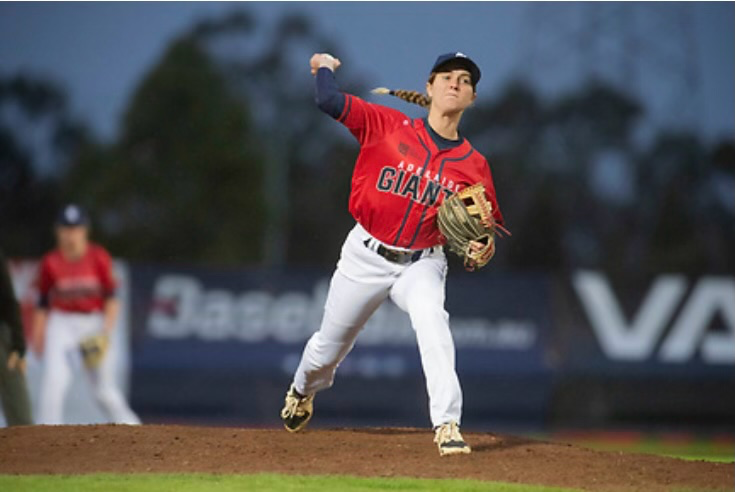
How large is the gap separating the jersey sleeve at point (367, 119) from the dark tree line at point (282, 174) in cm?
726

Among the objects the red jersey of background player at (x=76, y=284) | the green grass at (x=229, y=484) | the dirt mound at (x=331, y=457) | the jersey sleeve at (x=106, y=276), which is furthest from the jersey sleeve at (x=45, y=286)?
the green grass at (x=229, y=484)

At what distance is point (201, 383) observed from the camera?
11047 millimetres

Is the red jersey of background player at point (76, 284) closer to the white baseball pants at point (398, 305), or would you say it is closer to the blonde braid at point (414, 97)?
the white baseball pants at point (398, 305)

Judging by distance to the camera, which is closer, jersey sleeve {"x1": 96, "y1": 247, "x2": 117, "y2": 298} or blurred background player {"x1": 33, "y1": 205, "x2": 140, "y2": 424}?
blurred background player {"x1": 33, "y1": 205, "x2": 140, "y2": 424}

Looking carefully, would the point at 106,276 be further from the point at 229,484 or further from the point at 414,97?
the point at 229,484

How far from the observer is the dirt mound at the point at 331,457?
5.45 m

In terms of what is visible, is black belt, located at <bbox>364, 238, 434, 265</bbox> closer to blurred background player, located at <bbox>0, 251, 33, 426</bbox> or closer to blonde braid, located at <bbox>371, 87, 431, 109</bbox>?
→ blonde braid, located at <bbox>371, 87, 431, 109</bbox>

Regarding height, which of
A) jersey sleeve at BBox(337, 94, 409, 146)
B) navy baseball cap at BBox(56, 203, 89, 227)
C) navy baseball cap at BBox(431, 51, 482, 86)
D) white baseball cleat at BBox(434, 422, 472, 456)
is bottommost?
white baseball cleat at BBox(434, 422, 472, 456)

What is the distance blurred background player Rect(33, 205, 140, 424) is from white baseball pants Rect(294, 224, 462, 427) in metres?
4.29

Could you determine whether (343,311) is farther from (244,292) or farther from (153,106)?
(153,106)

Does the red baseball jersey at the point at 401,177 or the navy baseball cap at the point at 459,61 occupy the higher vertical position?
the navy baseball cap at the point at 459,61

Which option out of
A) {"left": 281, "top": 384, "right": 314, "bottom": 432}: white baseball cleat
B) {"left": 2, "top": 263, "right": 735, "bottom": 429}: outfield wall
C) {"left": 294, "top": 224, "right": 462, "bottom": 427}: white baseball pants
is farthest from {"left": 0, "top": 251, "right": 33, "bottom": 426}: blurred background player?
{"left": 294, "top": 224, "right": 462, "bottom": 427}: white baseball pants

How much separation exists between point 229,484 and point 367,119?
1828 millimetres

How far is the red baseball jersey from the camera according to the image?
19.1 feet
